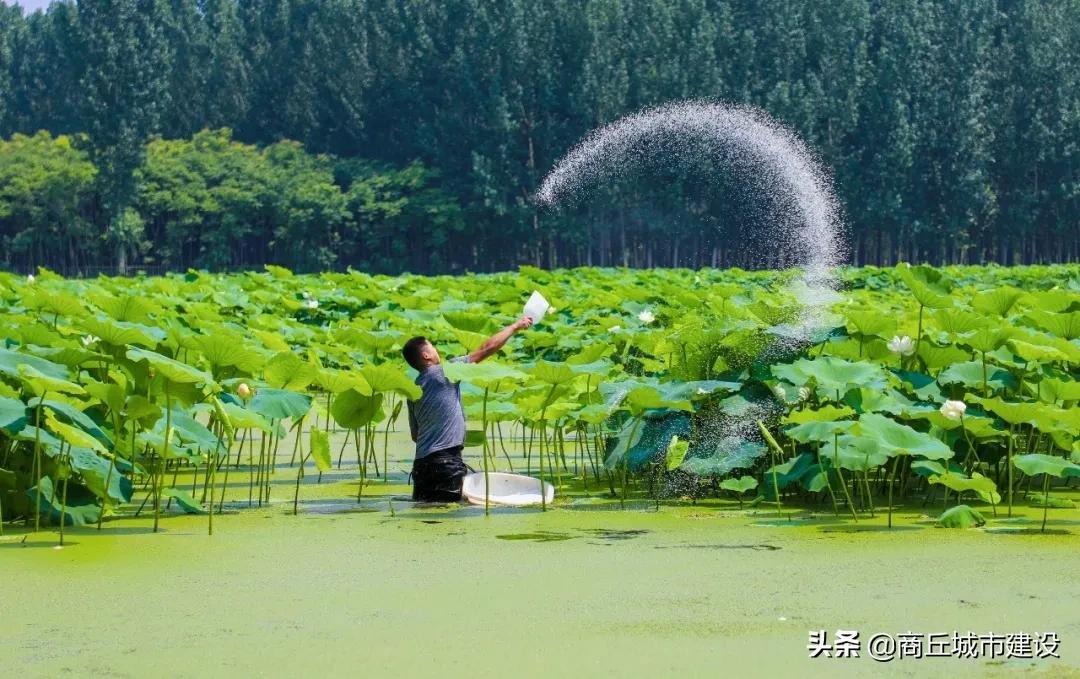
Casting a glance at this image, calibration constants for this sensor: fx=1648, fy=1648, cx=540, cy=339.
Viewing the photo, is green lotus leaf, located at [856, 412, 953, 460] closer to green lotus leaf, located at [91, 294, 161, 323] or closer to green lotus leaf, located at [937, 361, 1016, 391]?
green lotus leaf, located at [937, 361, 1016, 391]

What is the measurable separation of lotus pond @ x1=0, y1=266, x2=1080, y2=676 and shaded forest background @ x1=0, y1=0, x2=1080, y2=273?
1447 inches

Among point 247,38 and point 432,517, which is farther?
point 247,38

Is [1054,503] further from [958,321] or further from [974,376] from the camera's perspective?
[958,321]

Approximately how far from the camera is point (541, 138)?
48.4m

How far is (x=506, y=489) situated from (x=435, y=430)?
35 centimetres

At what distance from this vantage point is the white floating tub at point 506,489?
20.3 ft

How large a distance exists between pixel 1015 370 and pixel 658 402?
138 cm

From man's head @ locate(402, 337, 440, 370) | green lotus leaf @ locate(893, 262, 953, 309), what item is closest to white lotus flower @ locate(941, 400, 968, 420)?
green lotus leaf @ locate(893, 262, 953, 309)

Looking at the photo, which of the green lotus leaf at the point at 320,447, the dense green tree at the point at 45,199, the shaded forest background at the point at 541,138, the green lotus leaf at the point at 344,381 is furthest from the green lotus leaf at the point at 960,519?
the dense green tree at the point at 45,199

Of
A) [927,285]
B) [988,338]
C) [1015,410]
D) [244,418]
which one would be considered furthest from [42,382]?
[927,285]

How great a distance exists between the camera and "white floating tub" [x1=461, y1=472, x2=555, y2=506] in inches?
243

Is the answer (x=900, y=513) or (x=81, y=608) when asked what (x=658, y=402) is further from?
(x=81, y=608)

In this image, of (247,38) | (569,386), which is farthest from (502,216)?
(569,386)

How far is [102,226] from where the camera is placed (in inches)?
2004
